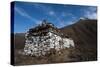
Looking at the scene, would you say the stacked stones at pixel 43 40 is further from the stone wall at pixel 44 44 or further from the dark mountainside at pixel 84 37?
the dark mountainside at pixel 84 37

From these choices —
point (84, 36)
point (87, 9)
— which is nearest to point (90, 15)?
point (87, 9)

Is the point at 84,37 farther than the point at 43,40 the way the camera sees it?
Yes

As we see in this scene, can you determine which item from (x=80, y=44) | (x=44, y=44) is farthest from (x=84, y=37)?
(x=44, y=44)

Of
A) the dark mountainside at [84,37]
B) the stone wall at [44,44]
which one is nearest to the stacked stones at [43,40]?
the stone wall at [44,44]

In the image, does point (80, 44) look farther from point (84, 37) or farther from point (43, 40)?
point (43, 40)

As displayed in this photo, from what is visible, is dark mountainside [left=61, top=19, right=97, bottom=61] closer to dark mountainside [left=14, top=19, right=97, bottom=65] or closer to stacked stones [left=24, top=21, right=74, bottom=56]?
dark mountainside [left=14, top=19, right=97, bottom=65]

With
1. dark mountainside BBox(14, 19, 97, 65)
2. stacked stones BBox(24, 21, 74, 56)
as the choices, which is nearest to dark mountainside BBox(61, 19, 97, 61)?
dark mountainside BBox(14, 19, 97, 65)

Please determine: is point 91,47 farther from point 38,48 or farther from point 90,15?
point 38,48

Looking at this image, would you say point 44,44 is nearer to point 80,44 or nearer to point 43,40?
point 43,40
